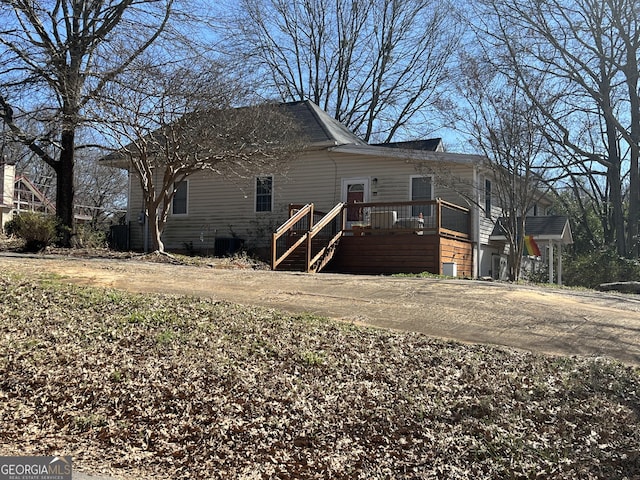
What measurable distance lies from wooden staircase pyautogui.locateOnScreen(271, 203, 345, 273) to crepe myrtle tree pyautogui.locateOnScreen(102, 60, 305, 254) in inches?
85.2

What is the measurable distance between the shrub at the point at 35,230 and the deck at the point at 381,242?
5393 millimetres

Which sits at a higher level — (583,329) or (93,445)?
(583,329)

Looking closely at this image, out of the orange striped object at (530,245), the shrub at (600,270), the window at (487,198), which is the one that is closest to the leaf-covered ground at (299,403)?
the window at (487,198)

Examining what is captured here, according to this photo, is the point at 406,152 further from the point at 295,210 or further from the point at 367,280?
the point at 367,280

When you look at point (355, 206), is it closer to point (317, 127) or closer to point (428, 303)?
point (317, 127)

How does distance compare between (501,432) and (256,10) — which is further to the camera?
(256,10)

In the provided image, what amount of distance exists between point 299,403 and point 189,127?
1062 cm

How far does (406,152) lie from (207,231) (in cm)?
755

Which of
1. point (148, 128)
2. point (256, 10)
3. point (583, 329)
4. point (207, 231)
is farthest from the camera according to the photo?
point (256, 10)

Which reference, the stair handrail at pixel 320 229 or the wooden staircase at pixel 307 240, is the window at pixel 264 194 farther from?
the stair handrail at pixel 320 229

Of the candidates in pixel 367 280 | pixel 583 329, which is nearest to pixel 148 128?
pixel 367 280

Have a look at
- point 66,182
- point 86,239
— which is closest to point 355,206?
Result: point 86,239

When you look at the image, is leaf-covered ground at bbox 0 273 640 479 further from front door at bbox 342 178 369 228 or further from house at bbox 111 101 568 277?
front door at bbox 342 178 369 228

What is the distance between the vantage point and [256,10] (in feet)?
105
